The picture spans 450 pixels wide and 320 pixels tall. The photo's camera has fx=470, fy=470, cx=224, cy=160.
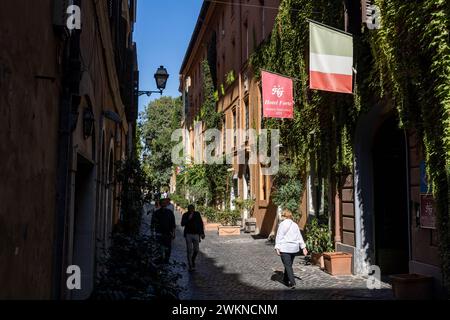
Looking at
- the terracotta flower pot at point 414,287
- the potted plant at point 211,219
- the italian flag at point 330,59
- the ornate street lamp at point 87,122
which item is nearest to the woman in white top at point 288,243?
the terracotta flower pot at point 414,287

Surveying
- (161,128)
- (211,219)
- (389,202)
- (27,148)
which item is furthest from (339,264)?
(161,128)

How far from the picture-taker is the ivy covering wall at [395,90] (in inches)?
286

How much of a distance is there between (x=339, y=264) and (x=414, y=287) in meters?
2.77

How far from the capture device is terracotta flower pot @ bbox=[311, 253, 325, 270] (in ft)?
37.6

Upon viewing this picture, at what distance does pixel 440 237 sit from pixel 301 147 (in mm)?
6619

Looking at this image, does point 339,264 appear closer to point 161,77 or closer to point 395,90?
point 395,90

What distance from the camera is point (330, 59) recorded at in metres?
9.01

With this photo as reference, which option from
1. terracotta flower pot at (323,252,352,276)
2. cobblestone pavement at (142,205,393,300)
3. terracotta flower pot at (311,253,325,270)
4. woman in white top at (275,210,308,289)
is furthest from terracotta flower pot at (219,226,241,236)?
woman in white top at (275,210,308,289)

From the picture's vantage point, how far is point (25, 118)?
9.86ft

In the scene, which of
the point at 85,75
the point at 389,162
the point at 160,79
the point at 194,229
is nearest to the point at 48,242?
the point at 85,75

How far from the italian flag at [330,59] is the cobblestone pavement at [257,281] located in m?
3.88

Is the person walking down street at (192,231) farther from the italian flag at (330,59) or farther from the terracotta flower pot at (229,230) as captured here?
the terracotta flower pot at (229,230)

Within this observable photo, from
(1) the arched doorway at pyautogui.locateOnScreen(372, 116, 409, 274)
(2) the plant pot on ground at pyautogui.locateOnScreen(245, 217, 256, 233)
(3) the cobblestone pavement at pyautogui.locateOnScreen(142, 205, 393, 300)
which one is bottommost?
(3) the cobblestone pavement at pyautogui.locateOnScreen(142, 205, 393, 300)

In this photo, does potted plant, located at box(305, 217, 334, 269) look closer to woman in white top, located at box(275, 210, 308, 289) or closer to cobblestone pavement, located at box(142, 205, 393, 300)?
cobblestone pavement, located at box(142, 205, 393, 300)
